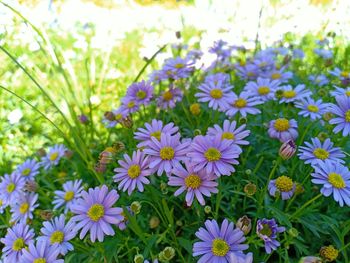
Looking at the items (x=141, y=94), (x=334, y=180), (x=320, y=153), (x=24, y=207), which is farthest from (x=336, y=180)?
(x=24, y=207)

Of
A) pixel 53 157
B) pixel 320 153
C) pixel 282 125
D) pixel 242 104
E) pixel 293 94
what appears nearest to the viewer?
pixel 320 153

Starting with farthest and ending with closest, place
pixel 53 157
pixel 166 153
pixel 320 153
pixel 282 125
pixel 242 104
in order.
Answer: pixel 53 157, pixel 242 104, pixel 282 125, pixel 320 153, pixel 166 153

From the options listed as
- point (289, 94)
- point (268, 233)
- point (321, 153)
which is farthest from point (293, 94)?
point (268, 233)

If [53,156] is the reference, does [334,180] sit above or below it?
below

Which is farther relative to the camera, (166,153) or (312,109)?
(312,109)

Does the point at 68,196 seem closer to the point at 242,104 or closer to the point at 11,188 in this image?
the point at 11,188

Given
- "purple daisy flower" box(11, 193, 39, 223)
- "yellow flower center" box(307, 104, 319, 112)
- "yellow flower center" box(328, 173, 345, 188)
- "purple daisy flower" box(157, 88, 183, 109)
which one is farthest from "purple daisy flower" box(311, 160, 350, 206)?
"purple daisy flower" box(11, 193, 39, 223)

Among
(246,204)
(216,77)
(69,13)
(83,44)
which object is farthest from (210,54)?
(69,13)

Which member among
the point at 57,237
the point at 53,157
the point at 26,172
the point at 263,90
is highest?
the point at 263,90
